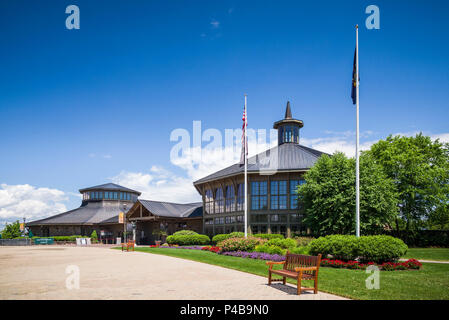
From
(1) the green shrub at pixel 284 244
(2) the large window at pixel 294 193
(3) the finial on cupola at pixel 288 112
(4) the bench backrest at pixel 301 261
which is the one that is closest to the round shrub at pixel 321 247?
(1) the green shrub at pixel 284 244

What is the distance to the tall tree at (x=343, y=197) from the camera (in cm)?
2861

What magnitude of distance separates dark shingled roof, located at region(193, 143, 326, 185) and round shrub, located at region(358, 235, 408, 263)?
A: 18083 mm

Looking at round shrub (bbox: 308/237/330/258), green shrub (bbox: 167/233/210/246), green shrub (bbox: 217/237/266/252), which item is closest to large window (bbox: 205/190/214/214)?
green shrub (bbox: 167/233/210/246)

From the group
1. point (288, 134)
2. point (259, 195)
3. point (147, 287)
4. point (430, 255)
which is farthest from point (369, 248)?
point (288, 134)

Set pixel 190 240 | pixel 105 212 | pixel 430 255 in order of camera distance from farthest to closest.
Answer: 1. pixel 105 212
2. pixel 190 240
3. pixel 430 255

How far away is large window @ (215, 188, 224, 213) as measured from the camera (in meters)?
41.2

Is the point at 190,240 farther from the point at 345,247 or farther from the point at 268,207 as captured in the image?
the point at 345,247

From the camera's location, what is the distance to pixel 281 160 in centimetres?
3822

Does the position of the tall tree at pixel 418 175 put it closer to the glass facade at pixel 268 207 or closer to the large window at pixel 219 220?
the glass facade at pixel 268 207

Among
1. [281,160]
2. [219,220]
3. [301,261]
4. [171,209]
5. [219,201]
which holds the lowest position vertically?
[219,220]

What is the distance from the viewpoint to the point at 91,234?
58844mm

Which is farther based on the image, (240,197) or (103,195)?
(103,195)

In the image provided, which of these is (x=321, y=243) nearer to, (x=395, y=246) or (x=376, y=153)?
(x=395, y=246)

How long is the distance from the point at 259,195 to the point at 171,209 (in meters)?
16.6
